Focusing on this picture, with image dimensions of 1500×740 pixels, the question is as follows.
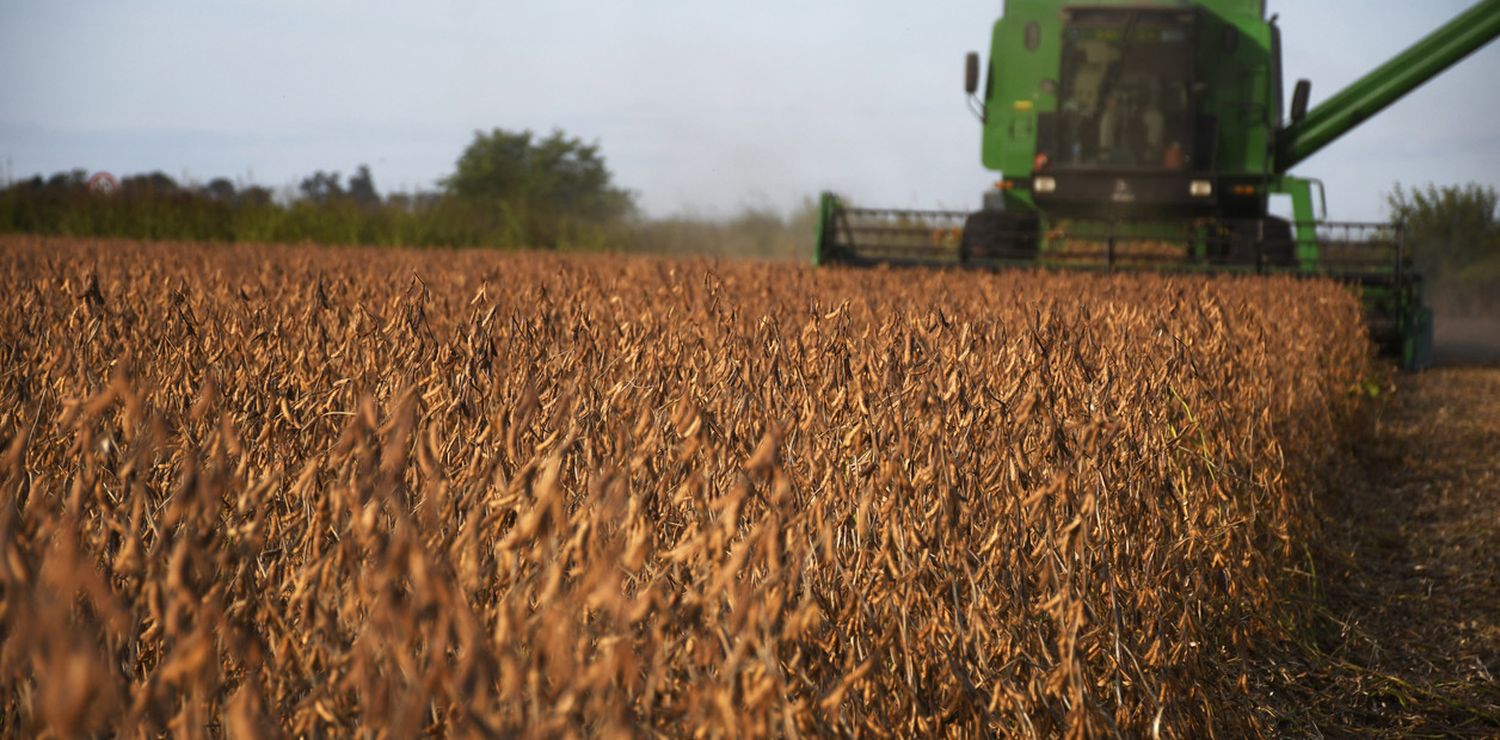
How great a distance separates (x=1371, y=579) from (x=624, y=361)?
11.1ft

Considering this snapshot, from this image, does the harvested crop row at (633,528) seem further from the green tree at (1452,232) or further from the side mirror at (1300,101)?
the green tree at (1452,232)

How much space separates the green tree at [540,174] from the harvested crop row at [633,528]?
123 feet

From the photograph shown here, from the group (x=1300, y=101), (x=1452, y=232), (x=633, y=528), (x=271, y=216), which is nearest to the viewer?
(x=633, y=528)

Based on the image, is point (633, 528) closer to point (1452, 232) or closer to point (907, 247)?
point (907, 247)

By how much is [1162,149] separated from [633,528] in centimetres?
1073

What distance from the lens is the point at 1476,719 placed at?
3746 mm

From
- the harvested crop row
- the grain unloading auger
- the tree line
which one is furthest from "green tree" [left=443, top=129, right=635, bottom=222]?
the harvested crop row

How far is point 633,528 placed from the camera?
1660mm

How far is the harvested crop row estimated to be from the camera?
50.4 inches

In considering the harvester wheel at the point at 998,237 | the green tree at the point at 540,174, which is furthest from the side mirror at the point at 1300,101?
the green tree at the point at 540,174

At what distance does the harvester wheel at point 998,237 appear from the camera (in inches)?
449

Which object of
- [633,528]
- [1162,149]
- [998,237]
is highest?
[1162,149]

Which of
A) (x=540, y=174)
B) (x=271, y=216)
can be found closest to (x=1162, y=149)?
(x=271, y=216)

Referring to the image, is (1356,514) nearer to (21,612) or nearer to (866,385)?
(866,385)
